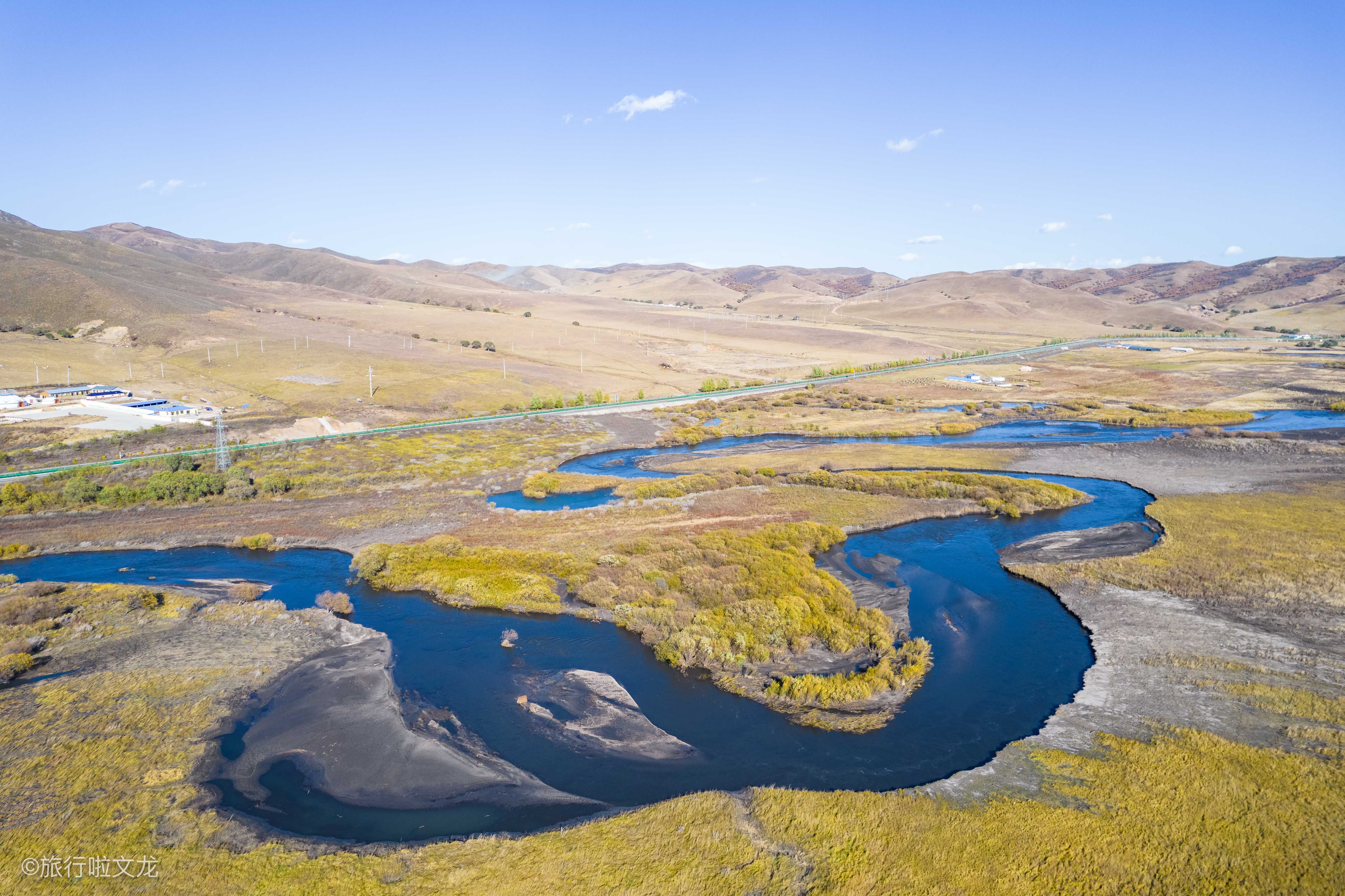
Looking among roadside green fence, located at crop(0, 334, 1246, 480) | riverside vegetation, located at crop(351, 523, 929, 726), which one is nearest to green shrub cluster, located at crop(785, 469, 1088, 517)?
riverside vegetation, located at crop(351, 523, 929, 726)

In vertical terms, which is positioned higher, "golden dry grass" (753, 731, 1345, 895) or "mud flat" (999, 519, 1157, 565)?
"mud flat" (999, 519, 1157, 565)

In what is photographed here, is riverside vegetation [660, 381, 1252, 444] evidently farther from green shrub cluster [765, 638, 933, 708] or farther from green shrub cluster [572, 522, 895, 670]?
green shrub cluster [765, 638, 933, 708]

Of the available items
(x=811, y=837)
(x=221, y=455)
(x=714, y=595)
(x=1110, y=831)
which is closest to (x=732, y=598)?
(x=714, y=595)

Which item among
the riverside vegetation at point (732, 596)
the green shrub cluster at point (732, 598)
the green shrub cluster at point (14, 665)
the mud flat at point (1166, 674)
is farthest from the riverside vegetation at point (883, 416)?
the green shrub cluster at point (14, 665)

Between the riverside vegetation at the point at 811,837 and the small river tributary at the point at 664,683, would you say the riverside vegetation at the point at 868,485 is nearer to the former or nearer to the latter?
the small river tributary at the point at 664,683

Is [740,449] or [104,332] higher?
[104,332]

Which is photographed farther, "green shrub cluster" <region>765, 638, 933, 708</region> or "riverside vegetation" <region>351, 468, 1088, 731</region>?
"riverside vegetation" <region>351, 468, 1088, 731</region>

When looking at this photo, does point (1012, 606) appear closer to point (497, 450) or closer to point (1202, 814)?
point (1202, 814)

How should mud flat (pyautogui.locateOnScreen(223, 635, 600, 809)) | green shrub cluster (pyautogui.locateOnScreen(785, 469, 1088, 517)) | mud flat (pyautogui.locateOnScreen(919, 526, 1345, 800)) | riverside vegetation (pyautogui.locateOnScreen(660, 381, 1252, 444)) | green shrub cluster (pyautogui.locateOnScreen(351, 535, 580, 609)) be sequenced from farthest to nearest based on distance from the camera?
riverside vegetation (pyautogui.locateOnScreen(660, 381, 1252, 444))
green shrub cluster (pyautogui.locateOnScreen(785, 469, 1088, 517))
green shrub cluster (pyautogui.locateOnScreen(351, 535, 580, 609))
mud flat (pyautogui.locateOnScreen(919, 526, 1345, 800))
mud flat (pyautogui.locateOnScreen(223, 635, 600, 809))

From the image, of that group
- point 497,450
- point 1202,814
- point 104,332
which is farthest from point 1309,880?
point 104,332
